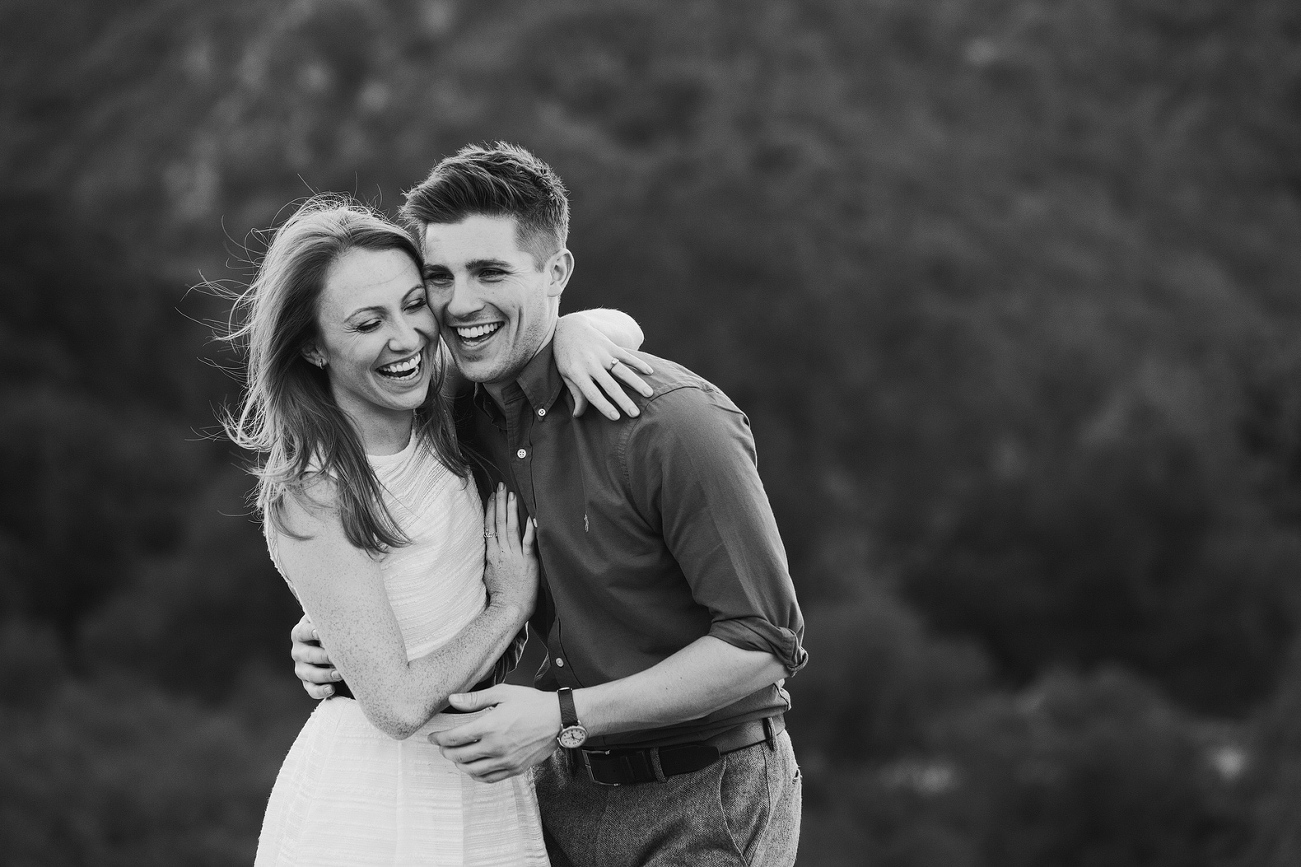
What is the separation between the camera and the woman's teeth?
145 inches

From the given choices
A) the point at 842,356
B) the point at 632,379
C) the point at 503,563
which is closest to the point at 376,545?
the point at 503,563

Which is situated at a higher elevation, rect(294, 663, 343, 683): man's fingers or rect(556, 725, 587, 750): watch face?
rect(294, 663, 343, 683): man's fingers

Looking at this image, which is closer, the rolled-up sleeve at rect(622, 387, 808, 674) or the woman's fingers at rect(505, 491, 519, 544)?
the rolled-up sleeve at rect(622, 387, 808, 674)

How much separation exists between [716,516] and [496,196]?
96cm

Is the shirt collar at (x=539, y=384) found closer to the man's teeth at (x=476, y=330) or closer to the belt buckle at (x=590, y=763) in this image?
the man's teeth at (x=476, y=330)

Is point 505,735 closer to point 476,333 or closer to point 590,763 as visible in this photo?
point 590,763

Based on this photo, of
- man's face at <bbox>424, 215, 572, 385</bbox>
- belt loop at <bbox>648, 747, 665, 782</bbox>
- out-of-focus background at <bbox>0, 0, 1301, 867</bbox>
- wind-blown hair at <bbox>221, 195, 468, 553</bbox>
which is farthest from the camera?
out-of-focus background at <bbox>0, 0, 1301, 867</bbox>

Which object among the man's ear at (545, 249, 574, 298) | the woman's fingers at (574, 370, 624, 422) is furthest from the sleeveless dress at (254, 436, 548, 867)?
the man's ear at (545, 249, 574, 298)

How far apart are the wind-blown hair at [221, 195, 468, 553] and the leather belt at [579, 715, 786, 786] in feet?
2.38

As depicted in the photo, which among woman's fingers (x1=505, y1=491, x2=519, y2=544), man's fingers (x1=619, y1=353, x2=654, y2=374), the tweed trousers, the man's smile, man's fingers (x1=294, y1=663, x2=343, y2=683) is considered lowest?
the tweed trousers

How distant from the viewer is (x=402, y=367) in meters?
3.67

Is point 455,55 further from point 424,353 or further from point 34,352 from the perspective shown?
point 424,353

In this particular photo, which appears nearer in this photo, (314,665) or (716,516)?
(716,516)

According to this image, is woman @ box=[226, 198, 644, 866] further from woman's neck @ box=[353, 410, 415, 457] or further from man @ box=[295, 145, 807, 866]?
man @ box=[295, 145, 807, 866]
